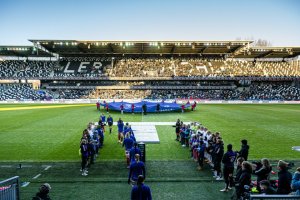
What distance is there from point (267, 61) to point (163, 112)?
4624 centimetres

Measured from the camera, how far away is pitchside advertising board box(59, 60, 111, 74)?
6064 cm

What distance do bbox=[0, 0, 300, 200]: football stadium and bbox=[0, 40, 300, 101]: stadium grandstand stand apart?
0.85 feet

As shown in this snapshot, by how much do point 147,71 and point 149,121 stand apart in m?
37.4

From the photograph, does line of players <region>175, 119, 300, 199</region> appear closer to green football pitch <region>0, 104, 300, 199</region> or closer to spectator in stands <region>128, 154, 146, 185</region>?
green football pitch <region>0, 104, 300, 199</region>

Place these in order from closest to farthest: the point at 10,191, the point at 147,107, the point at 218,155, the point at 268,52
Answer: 1. the point at 10,191
2. the point at 218,155
3. the point at 147,107
4. the point at 268,52

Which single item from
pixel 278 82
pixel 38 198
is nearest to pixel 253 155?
pixel 38 198

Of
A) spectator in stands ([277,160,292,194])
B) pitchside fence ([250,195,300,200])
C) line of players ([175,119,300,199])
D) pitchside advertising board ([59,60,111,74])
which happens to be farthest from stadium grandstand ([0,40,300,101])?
pitchside fence ([250,195,300,200])

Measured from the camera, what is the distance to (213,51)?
200ft

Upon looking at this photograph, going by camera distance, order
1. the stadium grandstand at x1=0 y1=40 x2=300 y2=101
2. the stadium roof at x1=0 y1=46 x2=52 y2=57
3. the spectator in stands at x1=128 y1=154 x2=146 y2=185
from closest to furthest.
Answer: the spectator in stands at x1=128 y1=154 x2=146 y2=185
the stadium grandstand at x1=0 y1=40 x2=300 y2=101
the stadium roof at x1=0 y1=46 x2=52 y2=57

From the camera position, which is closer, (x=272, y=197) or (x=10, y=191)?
(x=272, y=197)

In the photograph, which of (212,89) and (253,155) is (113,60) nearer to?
(212,89)

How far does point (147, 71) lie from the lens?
6012 centimetres

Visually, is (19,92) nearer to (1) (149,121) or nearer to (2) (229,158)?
(1) (149,121)

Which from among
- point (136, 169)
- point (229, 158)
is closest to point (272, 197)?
point (229, 158)
